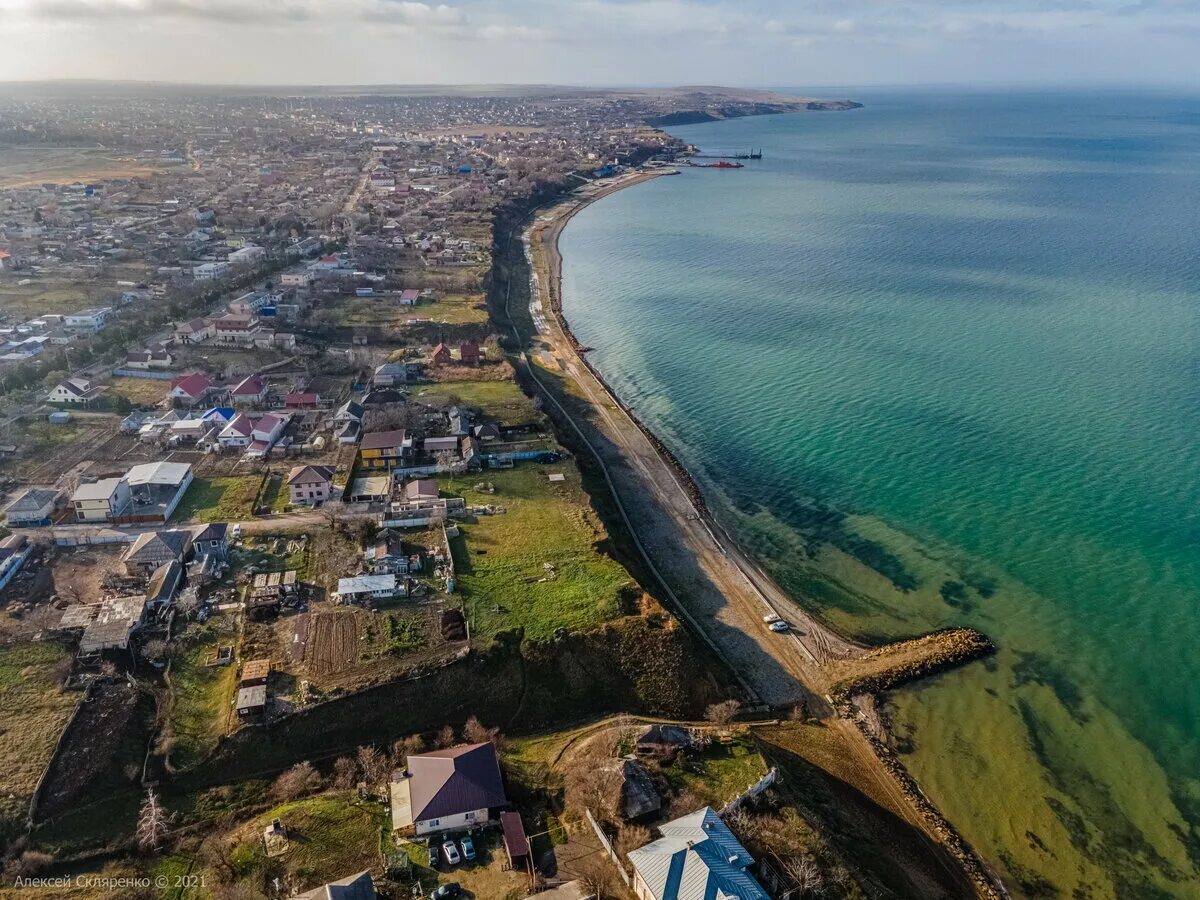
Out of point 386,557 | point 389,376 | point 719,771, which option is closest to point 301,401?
point 389,376

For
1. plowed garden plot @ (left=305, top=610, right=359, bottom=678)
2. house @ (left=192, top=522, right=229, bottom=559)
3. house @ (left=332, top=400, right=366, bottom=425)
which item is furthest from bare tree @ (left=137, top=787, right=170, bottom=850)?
house @ (left=332, top=400, right=366, bottom=425)

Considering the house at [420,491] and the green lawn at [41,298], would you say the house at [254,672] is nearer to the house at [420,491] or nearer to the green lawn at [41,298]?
the house at [420,491]

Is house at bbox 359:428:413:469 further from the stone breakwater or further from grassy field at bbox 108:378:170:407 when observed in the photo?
the stone breakwater

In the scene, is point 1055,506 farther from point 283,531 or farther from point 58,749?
point 58,749

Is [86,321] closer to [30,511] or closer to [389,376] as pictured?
[389,376]

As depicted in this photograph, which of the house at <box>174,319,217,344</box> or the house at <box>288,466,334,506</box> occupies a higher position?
the house at <box>174,319,217,344</box>

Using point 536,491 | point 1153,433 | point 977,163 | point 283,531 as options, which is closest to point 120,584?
point 283,531
